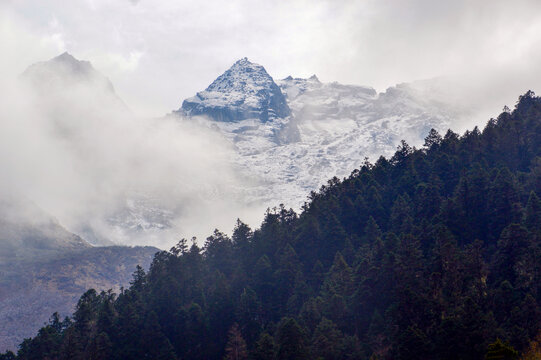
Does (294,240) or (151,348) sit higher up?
(294,240)

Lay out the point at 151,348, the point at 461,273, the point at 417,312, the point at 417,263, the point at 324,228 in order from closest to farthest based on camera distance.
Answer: the point at 417,312 < the point at 461,273 < the point at 417,263 < the point at 151,348 < the point at 324,228

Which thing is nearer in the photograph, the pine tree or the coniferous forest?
the coniferous forest

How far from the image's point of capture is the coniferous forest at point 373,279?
227 ft

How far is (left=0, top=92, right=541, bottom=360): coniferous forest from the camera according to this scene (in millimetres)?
69250

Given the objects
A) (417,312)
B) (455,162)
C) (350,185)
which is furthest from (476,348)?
(350,185)

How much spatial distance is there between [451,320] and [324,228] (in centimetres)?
5248

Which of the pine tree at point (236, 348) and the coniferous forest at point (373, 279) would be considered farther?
the pine tree at point (236, 348)

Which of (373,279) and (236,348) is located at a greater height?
(373,279)

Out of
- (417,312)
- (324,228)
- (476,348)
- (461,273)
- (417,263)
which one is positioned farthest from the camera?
(324,228)

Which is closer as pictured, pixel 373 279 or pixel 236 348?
pixel 236 348

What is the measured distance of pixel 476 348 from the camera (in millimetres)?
60312

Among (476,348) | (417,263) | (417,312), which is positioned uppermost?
(417,263)

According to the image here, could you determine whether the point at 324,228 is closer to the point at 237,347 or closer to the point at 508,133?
the point at 237,347

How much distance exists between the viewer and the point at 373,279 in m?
86.0
